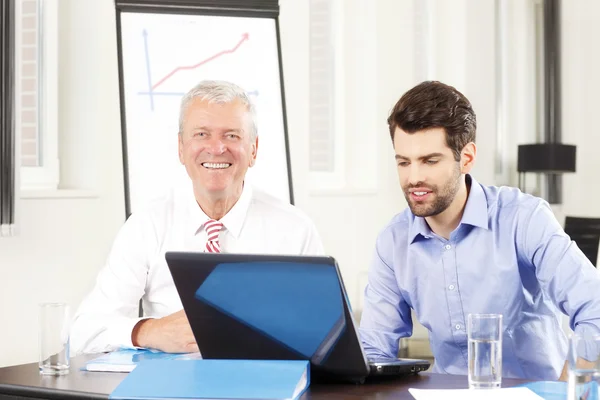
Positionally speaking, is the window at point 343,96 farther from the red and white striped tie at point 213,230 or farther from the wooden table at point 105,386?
the wooden table at point 105,386

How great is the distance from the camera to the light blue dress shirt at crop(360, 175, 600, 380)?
2.33 meters

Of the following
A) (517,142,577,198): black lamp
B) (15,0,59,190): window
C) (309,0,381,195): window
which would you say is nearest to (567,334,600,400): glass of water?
(15,0,59,190): window

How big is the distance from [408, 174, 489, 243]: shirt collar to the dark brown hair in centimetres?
12

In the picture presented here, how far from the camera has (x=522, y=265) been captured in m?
2.35

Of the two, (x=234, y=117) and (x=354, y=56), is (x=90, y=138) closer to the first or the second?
(x=234, y=117)

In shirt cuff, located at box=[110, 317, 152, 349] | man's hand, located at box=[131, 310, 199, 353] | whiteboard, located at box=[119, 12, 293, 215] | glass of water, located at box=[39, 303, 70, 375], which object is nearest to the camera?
glass of water, located at box=[39, 303, 70, 375]

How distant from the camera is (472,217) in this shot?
7.69 feet

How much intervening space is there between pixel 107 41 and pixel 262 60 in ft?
2.23

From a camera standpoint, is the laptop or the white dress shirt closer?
the laptop

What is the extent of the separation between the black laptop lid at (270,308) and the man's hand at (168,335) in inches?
11.4

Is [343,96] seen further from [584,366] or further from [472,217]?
[584,366]

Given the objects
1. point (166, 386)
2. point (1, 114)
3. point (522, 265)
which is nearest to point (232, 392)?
point (166, 386)

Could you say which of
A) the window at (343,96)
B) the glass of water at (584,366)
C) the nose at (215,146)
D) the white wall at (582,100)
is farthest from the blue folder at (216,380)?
the white wall at (582,100)

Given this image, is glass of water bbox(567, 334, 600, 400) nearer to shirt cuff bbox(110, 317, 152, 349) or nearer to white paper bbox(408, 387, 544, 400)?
white paper bbox(408, 387, 544, 400)
